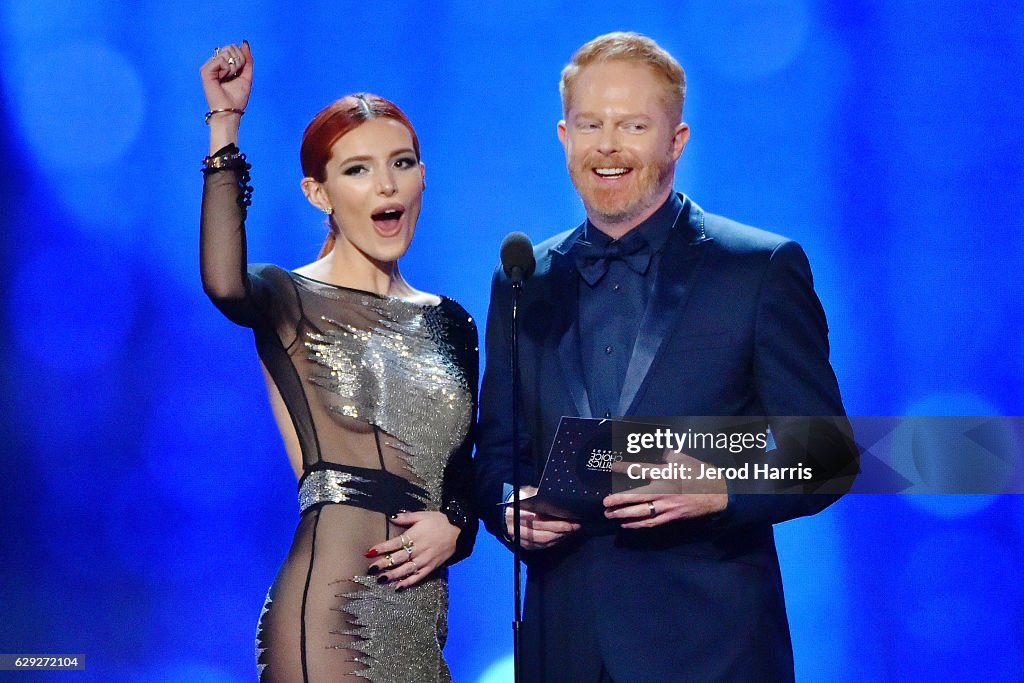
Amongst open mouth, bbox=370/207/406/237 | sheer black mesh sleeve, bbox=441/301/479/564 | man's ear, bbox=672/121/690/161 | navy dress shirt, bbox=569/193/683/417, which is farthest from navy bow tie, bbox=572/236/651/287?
open mouth, bbox=370/207/406/237

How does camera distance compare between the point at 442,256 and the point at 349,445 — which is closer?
the point at 349,445

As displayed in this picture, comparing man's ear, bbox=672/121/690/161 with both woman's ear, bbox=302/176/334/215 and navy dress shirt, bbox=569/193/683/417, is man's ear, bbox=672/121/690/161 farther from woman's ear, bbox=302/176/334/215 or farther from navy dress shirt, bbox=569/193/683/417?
woman's ear, bbox=302/176/334/215

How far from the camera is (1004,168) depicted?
139 inches

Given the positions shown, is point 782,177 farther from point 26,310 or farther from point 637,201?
point 26,310

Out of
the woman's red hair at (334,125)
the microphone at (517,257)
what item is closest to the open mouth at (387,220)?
the woman's red hair at (334,125)

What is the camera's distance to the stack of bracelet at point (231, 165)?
3.22 meters

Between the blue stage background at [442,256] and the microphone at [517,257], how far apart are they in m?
0.75

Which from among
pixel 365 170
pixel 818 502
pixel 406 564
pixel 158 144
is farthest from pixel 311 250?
pixel 818 502

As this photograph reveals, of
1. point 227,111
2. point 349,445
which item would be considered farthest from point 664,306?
point 227,111

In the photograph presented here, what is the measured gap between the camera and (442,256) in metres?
3.59

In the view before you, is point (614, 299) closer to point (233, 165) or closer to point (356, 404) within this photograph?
point (356, 404)

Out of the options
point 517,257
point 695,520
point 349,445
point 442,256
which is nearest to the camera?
point 517,257

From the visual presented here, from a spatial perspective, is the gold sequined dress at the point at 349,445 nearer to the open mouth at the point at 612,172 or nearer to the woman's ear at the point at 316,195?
the woman's ear at the point at 316,195

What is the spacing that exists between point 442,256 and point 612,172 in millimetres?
638
